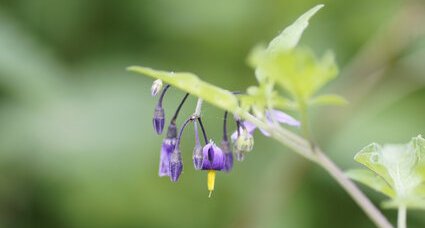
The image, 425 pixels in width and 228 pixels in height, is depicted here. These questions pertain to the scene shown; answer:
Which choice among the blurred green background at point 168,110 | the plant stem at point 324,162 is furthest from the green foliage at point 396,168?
the blurred green background at point 168,110

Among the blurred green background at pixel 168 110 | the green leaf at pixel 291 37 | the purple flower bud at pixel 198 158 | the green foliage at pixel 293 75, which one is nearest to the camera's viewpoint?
the green foliage at pixel 293 75

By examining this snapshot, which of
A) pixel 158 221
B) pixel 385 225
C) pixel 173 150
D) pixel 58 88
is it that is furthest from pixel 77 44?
pixel 385 225

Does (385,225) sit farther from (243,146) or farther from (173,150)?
(173,150)

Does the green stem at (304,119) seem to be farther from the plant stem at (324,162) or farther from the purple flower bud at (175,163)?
the purple flower bud at (175,163)

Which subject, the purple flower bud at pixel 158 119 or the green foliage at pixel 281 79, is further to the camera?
the purple flower bud at pixel 158 119

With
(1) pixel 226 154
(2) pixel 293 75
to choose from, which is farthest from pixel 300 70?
(1) pixel 226 154

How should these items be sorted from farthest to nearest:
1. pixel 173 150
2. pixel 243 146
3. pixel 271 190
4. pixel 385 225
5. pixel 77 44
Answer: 1. pixel 77 44
2. pixel 271 190
3. pixel 173 150
4. pixel 243 146
5. pixel 385 225

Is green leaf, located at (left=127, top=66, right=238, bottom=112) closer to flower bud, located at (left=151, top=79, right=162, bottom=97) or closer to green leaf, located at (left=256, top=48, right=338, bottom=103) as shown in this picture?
green leaf, located at (left=256, top=48, right=338, bottom=103)

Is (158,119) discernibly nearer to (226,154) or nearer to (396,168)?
(226,154)
